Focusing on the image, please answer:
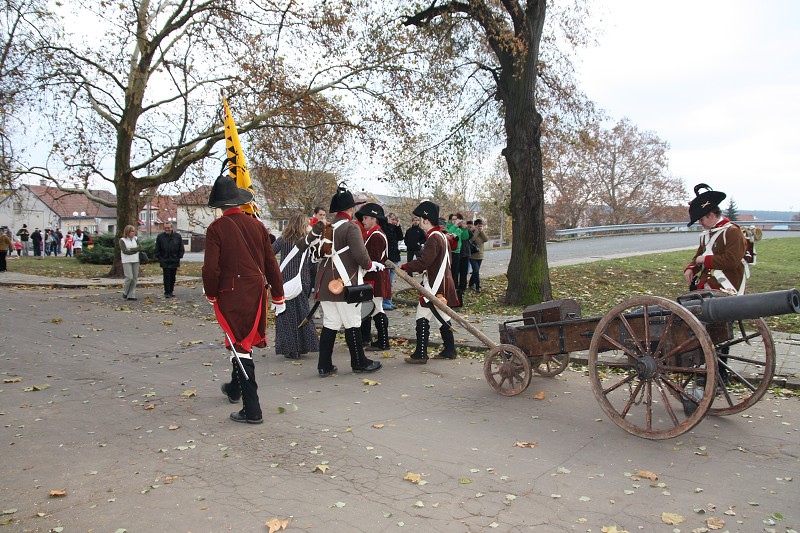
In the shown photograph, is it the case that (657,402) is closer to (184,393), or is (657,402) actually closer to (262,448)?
(262,448)

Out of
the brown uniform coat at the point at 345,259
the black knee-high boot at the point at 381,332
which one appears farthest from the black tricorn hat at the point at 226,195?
the black knee-high boot at the point at 381,332

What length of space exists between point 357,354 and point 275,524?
13.6 feet

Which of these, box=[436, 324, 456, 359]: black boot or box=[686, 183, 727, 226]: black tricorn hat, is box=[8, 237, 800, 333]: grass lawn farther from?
box=[686, 183, 727, 226]: black tricorn hat

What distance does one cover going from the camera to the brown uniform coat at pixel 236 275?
5.86 metres

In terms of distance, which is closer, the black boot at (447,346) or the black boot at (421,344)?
the black boot at (421,344)

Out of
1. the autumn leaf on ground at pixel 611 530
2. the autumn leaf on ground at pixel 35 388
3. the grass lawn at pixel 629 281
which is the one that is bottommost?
the autumn leaf on ground at pixel 611 530

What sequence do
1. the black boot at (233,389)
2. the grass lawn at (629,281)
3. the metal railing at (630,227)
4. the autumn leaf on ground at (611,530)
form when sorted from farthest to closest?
1. the metal railing at (630,227)
2. the grass lawn at (629,281)
3. the black boot at (233,389)
4. the autumn leaf on ground at (611,530)

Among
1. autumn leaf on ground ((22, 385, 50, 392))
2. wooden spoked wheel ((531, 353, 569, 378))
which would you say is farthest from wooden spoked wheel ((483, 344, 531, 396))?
autumn leaf on ground ((22, 385, 50, 392))

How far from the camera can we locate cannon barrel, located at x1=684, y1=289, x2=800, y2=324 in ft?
14.6

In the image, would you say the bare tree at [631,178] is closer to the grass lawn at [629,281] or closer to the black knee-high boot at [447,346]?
the grass lawn at [629,281]

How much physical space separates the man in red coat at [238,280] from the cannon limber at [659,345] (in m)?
2.42

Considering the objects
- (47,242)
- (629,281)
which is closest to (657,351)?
(629,281)

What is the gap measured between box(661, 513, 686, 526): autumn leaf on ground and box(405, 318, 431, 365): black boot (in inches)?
183

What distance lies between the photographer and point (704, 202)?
659 cm
